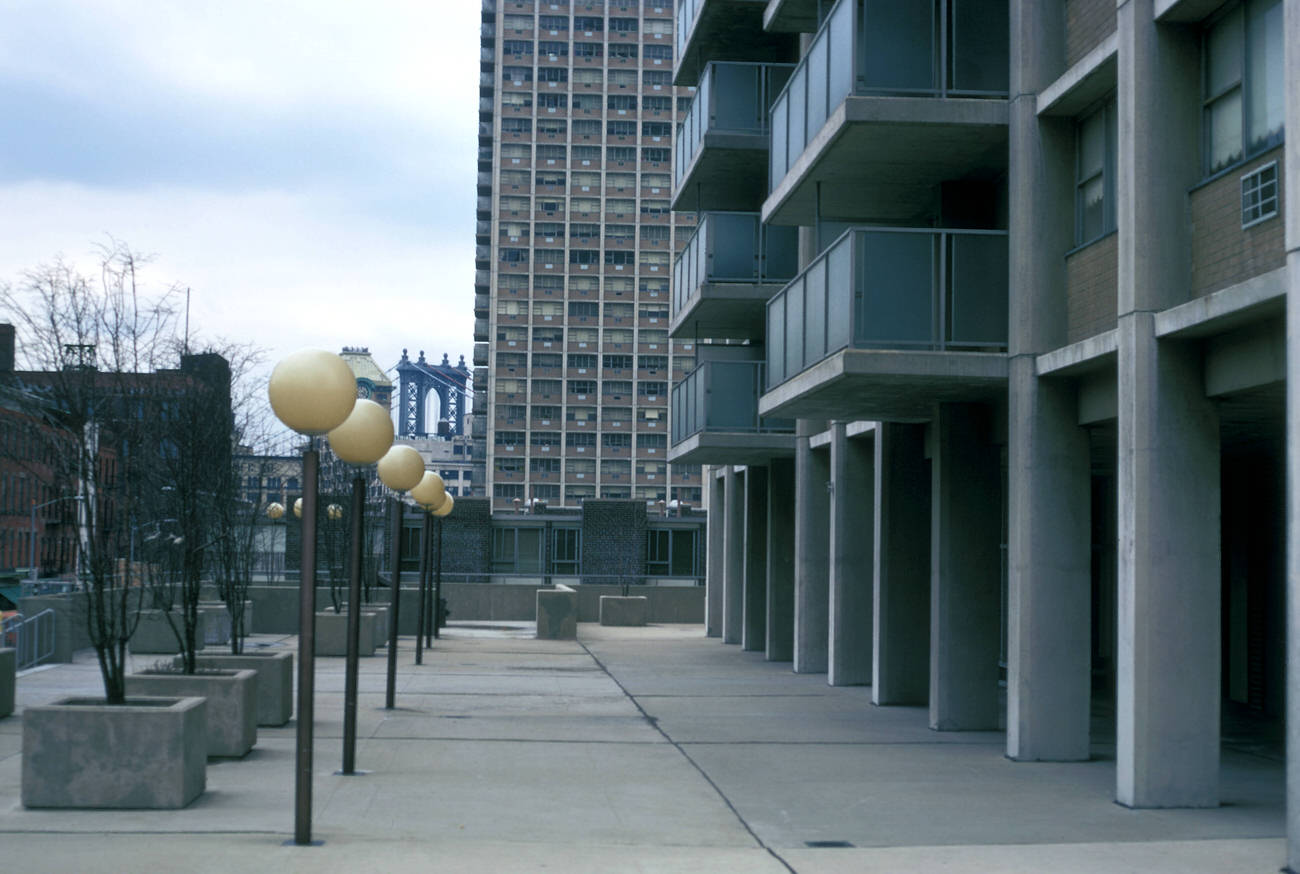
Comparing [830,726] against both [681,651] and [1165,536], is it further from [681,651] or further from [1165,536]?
[681,651]

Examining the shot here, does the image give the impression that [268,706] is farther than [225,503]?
No

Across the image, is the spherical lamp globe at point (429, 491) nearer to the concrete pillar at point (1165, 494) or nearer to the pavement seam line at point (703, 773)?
the pavement seam line at point (703, 773)

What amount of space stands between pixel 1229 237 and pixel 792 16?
14670 millimetres

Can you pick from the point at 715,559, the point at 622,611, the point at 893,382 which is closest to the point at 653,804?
the point at 893,382

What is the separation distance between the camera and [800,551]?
26.3 metres

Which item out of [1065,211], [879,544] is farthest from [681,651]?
[1065,211]

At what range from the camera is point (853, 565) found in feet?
76.5

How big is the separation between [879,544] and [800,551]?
5.81 meters

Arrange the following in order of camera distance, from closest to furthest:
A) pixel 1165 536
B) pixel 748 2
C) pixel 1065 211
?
pixel 1165 536, pixel 1065 211, pixel 748 2

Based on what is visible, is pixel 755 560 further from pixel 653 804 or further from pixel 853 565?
pixel 653 804

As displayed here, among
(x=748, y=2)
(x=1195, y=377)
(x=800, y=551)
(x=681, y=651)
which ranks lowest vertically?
(x=681, y=651)

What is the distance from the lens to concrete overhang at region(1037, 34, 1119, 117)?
1362cm

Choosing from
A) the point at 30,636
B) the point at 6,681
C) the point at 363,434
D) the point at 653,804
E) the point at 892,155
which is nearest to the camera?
the point at 653,804

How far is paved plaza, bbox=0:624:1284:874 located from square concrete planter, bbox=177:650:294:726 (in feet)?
0.88
